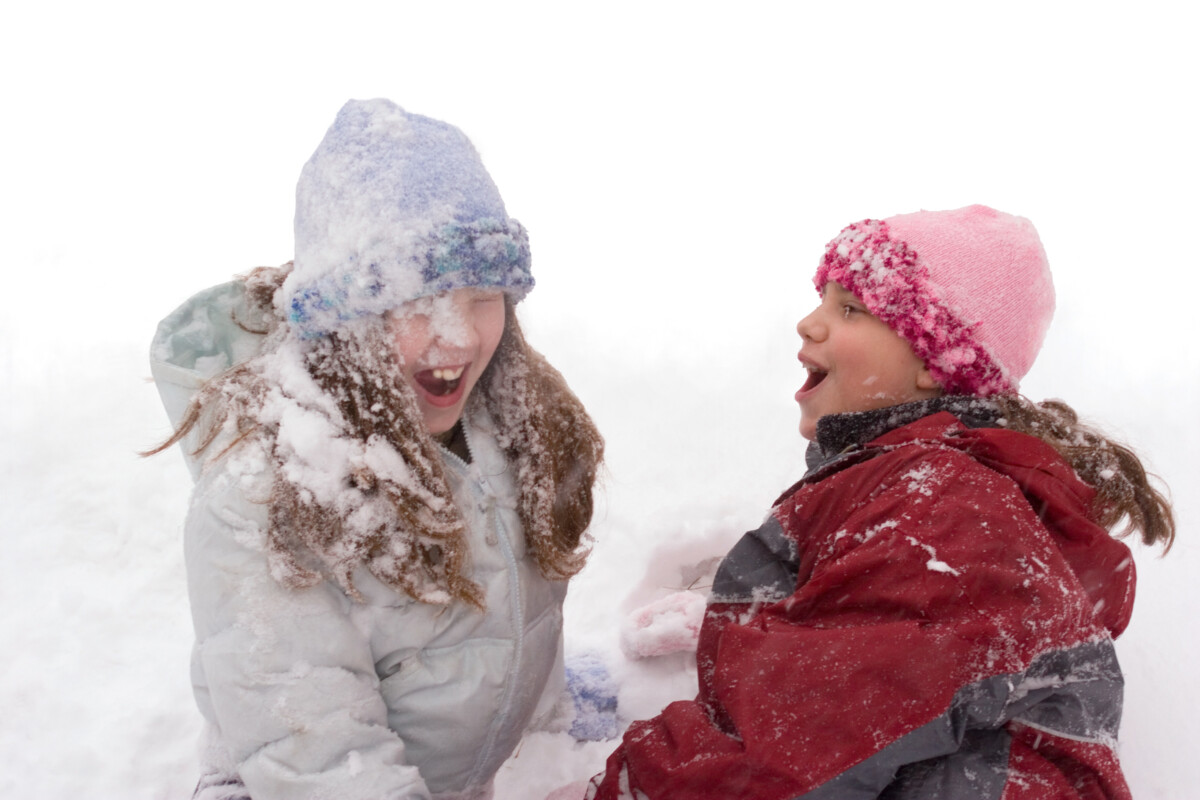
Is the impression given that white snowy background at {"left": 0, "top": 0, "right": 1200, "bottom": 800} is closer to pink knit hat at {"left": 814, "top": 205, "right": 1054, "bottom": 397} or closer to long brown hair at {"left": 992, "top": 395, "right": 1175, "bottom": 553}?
long brown hair at {"left": 992, "top": 395, "right": 1175, "bottom": 553}

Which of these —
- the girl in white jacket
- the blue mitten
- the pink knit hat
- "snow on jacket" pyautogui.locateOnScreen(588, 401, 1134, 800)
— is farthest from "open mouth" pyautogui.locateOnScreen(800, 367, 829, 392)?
the blue mitten

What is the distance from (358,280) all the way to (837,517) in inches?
36.8

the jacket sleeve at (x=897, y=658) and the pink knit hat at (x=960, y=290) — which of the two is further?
the pink knit hat at (x=960, y=290)

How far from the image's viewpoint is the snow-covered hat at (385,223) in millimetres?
1246

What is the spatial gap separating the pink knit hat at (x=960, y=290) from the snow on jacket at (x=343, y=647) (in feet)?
2.73

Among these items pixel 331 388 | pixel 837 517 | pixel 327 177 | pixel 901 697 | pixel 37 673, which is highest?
pixel 327 177

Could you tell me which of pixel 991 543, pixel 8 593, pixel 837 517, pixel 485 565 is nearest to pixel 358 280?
pixel 485 565

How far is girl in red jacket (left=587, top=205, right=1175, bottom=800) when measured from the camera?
48.1 inches

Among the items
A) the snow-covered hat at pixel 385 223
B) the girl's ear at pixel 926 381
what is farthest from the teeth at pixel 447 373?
the girl's ear at pixel 926 381

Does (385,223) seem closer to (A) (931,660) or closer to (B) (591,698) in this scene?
(A) (931,660)

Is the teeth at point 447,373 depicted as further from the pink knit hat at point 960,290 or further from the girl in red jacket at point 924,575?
the pink knit hat at point 960,290

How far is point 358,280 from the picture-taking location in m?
1.24

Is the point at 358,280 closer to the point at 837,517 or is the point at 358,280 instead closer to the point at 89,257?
the point at 837,517

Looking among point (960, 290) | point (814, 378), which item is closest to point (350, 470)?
point (814, 378)
